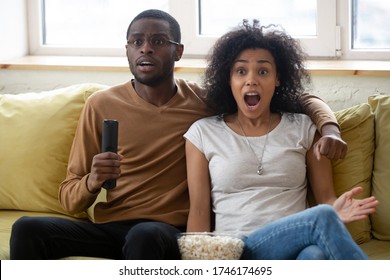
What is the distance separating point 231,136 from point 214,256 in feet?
1.45

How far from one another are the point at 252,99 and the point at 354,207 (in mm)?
482

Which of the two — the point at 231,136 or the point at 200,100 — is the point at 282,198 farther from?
the point at 200,100

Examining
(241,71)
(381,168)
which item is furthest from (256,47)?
(381,168)

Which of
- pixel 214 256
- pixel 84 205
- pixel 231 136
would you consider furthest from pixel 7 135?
pixel 214 256

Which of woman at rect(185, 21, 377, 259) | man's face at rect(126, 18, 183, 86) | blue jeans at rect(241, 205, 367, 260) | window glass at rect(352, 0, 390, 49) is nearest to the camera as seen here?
blue jeans at rect(241, 205, 367, 260)

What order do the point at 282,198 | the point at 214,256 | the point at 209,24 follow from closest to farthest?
the point at 214,256, the point at 282,198, the point at 209,24

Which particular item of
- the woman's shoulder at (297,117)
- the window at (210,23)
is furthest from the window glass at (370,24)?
the woman's shoulder at (297,117)

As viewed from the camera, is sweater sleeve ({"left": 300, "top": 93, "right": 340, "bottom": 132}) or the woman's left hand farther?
sweater sleeve ({"left": 300, "top": 93, "right": 340, "bottom": 132})

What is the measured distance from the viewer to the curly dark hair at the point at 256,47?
2572 millimetres

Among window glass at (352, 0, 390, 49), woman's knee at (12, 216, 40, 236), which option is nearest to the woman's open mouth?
woman's knee at (12, 216, 40, 236)

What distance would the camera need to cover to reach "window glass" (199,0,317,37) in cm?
341

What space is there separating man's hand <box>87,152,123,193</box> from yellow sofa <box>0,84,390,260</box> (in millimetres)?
407

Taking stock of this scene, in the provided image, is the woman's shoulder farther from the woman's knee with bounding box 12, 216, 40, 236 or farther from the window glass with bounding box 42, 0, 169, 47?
the window glass with bounding box 42, 0, 169, 47

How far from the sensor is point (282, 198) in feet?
8.04
